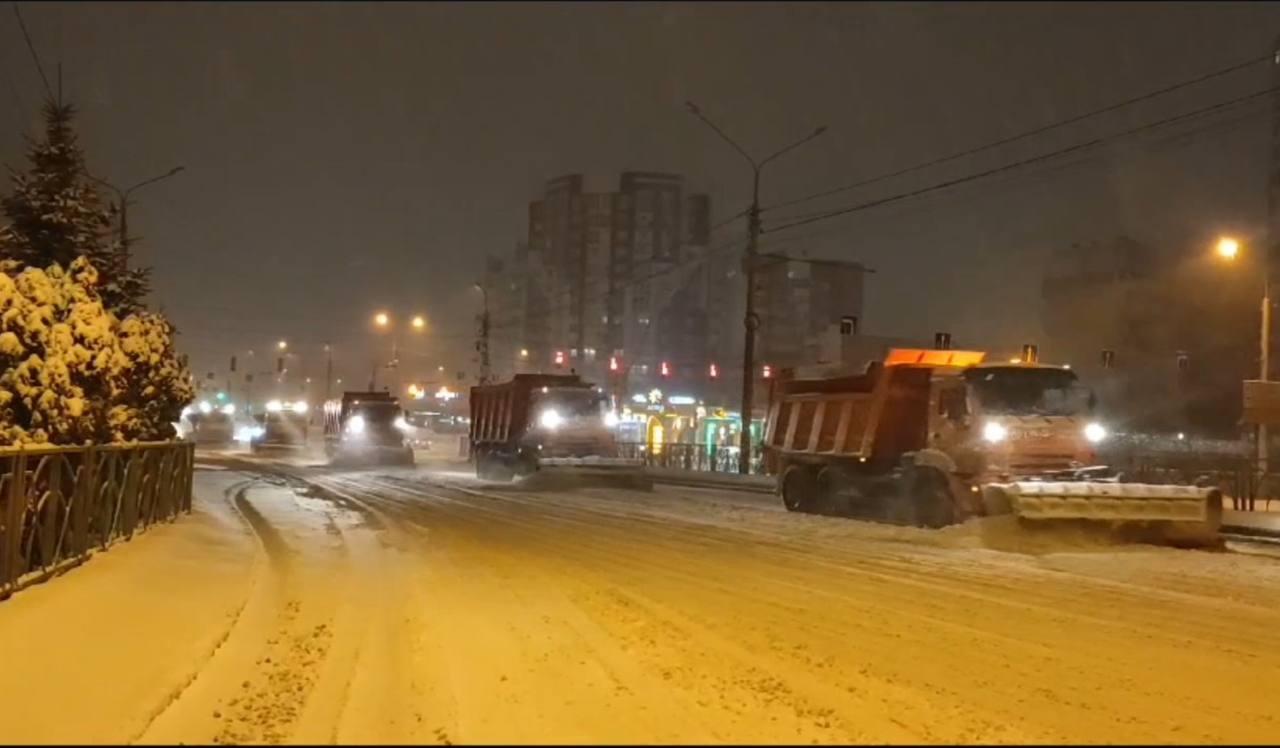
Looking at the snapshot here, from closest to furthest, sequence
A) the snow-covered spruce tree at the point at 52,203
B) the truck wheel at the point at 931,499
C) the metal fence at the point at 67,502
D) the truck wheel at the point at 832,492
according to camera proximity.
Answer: the metal fence at the point at 67,502 → the snow-covered spruce tree at the point at 52,203 → the truck wheel at the point at 931,499 → the truck wheel at the point at 832,492

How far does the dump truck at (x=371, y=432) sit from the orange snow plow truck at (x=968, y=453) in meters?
26.5

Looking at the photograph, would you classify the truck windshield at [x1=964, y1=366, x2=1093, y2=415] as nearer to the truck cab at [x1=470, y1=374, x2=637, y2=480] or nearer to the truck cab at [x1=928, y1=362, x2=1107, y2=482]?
the truck cab at [x1=928, y1=362, x2=1107, y2=482]

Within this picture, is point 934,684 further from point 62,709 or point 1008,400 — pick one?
point 1008,400

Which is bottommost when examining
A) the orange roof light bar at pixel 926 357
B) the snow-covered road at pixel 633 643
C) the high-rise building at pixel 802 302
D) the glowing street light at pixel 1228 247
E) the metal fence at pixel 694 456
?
the snow-covered road at pixel 633 643

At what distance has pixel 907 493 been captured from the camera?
75.4ft

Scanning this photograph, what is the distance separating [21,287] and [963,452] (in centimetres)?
1485

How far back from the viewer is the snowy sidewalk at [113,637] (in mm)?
6969

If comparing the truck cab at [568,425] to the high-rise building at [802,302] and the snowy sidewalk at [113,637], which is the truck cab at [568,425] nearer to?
the snowy sidewalk at [113,637]

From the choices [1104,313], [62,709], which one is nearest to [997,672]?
[62,709]

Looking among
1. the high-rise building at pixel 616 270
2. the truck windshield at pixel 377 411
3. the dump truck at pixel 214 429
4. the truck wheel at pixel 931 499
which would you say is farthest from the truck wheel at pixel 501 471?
the high-rise building at pixel 616 270

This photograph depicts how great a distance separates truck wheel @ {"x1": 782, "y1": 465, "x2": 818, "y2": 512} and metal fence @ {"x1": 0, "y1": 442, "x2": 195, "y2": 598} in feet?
45.4

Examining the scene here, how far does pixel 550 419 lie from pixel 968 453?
1660 centimetres

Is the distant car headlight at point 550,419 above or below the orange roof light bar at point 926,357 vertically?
below

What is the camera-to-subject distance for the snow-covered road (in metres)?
7.16
